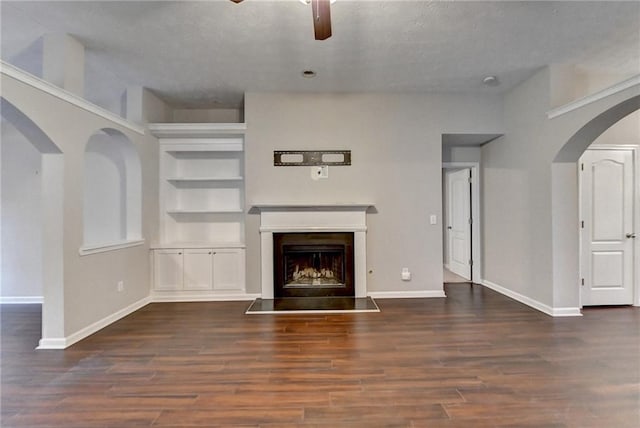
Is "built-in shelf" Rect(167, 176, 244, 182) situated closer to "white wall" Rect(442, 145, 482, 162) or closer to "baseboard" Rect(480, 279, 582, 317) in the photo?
"white wall" Rect(442, 145, 482, 162)

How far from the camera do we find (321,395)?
2.13m

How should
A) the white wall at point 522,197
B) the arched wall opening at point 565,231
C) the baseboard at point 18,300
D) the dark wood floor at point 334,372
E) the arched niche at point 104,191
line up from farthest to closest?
the arched niche at point 104,191 → the baseboard at point 18,300 → the white wall at point 522,197 → the arched wall opening at point 565,231 → the dark wood floor at point 334,372

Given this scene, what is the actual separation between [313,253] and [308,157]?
4.65 feet

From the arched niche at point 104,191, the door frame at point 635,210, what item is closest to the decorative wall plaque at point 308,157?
the arched niche at point 104,191

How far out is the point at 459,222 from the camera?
606cm

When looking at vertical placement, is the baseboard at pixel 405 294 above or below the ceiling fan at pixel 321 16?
below

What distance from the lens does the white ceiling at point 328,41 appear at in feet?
8.71

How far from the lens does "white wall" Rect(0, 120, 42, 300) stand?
439 centimetres

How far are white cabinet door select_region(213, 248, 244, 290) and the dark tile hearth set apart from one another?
1.42ft

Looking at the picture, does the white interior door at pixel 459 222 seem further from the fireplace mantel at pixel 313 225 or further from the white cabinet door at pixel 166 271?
the white cabinet door at pixel 166 271

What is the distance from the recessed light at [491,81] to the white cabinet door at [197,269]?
14.6 ft

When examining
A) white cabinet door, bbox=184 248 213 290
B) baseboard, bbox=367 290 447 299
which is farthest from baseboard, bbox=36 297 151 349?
baseboard, bbox=367 290 447 299

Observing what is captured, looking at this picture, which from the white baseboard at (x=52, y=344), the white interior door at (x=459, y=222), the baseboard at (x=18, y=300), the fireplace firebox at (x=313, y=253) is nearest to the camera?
the white baseboard at (x=52, y=344)

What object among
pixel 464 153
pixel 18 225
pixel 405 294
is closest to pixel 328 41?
pixel 464 153
